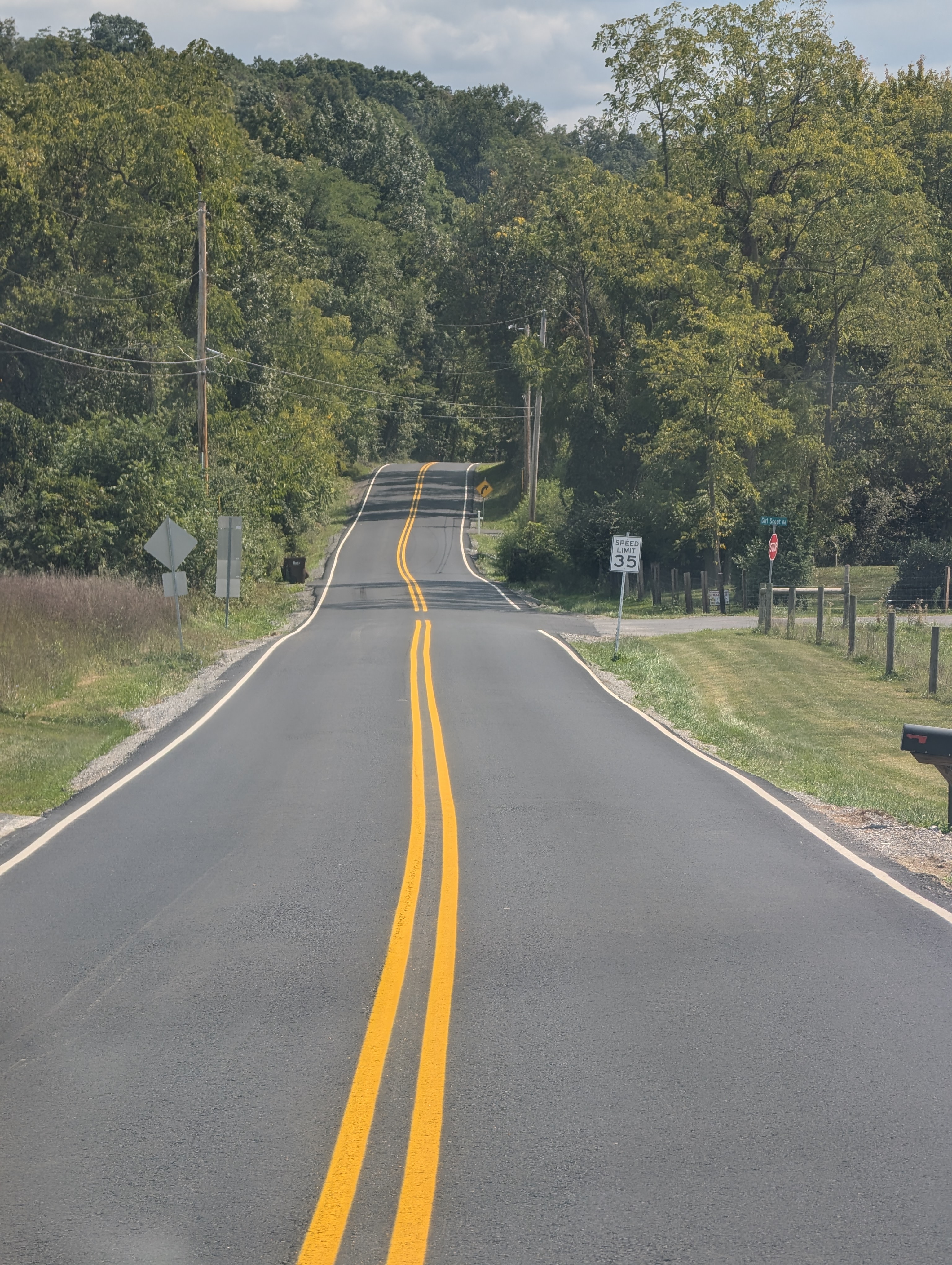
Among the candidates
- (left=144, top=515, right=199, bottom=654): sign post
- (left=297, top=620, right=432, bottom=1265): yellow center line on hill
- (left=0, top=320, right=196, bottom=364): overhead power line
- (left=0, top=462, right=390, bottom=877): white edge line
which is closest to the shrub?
(left=0, top=320, right=196, bottom=364): overhead power line

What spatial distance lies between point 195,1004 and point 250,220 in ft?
170

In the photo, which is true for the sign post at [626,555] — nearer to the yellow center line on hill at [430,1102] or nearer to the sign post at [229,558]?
the sign post at [229,558]

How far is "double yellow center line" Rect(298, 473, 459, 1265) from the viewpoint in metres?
4.20

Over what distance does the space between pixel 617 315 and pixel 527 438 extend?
16.5 m

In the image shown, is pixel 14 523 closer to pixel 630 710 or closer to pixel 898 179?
pixel 630 710

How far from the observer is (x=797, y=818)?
11.6m

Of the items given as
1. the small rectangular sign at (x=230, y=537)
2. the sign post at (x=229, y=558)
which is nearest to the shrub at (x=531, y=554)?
the sign post at (x=229, y=558)

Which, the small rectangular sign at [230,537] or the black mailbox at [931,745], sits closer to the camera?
the black mailbox at [931,745]

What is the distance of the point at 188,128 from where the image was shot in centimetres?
4469

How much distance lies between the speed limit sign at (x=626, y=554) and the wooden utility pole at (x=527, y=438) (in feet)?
104

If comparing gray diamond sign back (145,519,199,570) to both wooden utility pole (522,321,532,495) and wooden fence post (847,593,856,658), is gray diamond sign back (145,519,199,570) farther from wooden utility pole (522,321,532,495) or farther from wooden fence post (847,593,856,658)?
wooden utility pole (522,321,532,495)

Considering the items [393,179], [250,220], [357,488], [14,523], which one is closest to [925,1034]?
[14,523]

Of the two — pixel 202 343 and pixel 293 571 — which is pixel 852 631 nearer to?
pixel 202 343

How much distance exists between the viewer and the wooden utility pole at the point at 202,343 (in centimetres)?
3697
